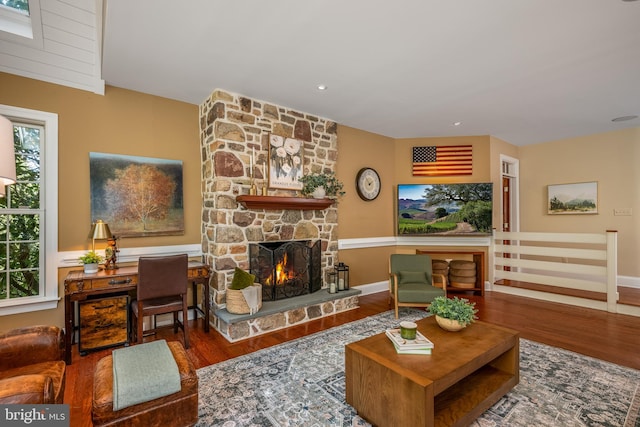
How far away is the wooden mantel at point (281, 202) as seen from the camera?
3.72 meters

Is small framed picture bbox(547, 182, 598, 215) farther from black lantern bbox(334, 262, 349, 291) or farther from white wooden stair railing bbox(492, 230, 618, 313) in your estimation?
black lantern bbox(334, 262, 349, 291)

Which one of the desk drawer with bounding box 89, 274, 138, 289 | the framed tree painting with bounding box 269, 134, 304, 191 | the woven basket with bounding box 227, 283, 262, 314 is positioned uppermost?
the framed tree painting with bounding box 269, 134, 304, 191

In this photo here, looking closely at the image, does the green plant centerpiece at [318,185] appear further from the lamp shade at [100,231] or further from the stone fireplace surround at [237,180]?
the lamp shade at [100,231]

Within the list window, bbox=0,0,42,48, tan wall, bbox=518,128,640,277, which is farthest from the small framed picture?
window, bbox=0,0,42,48

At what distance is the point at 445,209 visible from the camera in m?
5.52

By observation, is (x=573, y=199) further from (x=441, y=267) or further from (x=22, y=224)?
(x=22, y=224)

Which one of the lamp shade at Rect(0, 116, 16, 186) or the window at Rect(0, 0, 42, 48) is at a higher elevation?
the window at Rect(0, 0, 42, 48)

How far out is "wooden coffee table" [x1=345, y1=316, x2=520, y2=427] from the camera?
175 centimetres

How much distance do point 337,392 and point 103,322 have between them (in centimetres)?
243

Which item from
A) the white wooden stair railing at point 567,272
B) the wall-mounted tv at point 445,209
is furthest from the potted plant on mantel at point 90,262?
the white wooden stair railing at point 567,272

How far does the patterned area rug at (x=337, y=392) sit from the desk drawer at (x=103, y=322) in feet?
3.67

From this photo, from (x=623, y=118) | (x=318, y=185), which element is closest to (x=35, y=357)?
(x=318, y=185)

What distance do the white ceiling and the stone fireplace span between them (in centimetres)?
23

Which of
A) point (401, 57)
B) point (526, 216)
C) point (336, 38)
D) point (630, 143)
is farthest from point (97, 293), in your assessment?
point (630, 143)
